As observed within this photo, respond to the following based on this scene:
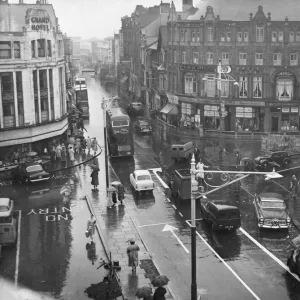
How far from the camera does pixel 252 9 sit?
78.5 meters

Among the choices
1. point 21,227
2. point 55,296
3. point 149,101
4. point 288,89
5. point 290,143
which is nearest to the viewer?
point 55,296

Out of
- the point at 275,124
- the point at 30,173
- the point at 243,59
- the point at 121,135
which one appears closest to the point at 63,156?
the point at 121,135

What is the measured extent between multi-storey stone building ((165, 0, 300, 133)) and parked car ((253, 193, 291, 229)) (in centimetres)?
3583

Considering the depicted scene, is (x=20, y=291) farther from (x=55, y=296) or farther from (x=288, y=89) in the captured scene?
(x=288, y=89)

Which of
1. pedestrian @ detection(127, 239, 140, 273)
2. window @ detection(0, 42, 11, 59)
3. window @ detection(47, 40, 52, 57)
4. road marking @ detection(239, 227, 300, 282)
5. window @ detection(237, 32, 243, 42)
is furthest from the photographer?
Answer: window @ detection(237, 32, 243, 42)

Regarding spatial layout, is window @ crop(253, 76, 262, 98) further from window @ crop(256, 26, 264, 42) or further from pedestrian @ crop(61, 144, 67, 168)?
pedestrian @ crop(61, 144, 67, 168)

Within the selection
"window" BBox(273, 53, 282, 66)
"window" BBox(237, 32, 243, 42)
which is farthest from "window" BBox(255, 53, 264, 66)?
"window" BBox(237, 32, 243, 42)

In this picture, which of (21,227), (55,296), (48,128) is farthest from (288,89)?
(55,296)

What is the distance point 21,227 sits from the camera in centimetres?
3969

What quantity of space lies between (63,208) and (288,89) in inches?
1642

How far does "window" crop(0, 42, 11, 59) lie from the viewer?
58.9 metres

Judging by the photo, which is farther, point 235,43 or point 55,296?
point 235,43

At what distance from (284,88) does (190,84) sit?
43.2ft

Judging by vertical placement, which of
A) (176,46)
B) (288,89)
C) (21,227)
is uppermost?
(176,46)
